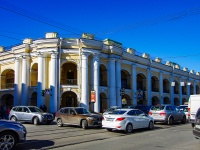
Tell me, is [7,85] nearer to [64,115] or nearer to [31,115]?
[31,115]

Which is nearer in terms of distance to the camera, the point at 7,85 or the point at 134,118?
the point at 134,118

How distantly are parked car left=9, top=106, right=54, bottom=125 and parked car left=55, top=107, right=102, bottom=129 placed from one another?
235cm

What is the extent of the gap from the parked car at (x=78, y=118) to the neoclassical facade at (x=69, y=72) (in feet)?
30.3

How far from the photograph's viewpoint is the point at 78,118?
1941 centimetres

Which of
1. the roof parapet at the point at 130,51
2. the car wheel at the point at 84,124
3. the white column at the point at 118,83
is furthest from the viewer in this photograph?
the roof parapet at the point at 130,51

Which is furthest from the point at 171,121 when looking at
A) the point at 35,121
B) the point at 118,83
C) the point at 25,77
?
the point at 25,77

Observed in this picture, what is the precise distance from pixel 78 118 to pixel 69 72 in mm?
18745

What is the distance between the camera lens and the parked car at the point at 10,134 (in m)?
9.88

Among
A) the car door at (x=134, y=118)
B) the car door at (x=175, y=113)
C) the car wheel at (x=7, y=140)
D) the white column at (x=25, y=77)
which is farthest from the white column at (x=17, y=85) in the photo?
the car wheel at (x=7, y=140)

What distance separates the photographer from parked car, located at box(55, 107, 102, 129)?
18.8m

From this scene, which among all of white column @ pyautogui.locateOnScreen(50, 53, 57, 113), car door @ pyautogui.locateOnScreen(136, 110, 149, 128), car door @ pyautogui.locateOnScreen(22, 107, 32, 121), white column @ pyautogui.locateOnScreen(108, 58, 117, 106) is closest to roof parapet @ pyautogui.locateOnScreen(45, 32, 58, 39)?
white column @ pyautogui.locateOnScreen(50, 53, 57, 113)

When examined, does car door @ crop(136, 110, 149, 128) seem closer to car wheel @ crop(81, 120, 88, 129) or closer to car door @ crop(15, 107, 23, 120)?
car wheel @ crop(81, 120, 88, 129)

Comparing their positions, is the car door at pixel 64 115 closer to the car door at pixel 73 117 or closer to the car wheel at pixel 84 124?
the car door at pixel 73 117

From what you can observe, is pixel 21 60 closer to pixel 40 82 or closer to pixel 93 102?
pixel 40 82
